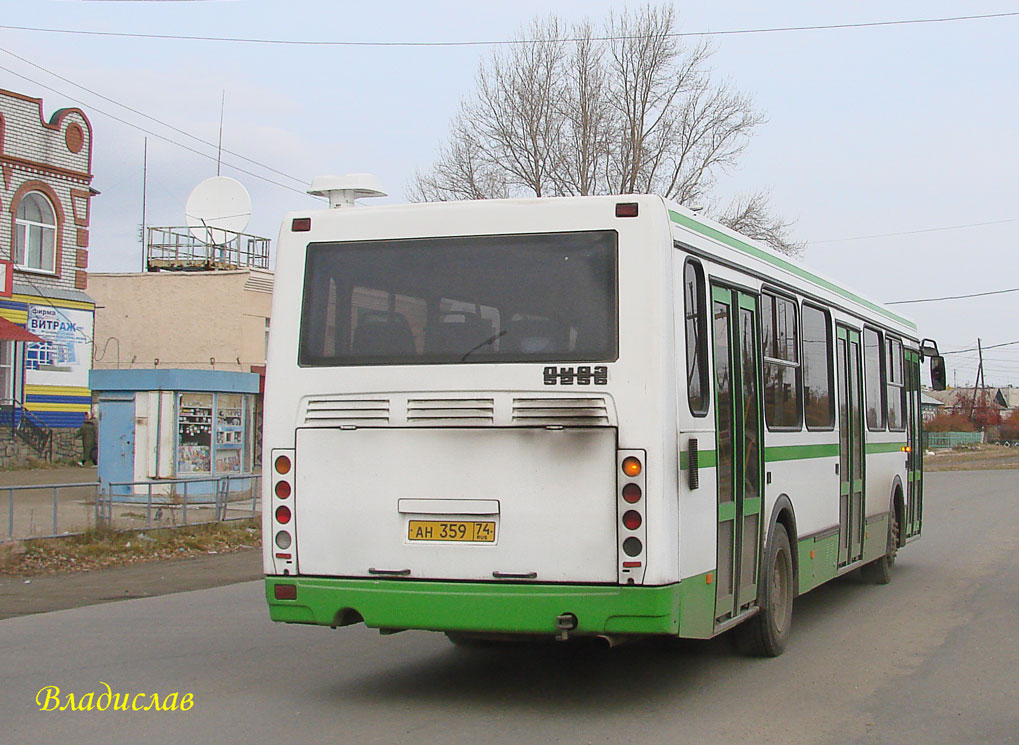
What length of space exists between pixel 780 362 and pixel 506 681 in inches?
125

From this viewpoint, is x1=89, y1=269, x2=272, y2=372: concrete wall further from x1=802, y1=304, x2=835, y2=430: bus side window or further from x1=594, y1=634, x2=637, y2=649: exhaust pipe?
x1=594, y1=634, x2=637, y2=649: exhaust pipe

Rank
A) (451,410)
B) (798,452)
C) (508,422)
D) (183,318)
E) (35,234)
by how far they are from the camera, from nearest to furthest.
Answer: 1. (508,422)
2. (451,410)
3. (798,452)
4. (35,234)
5. (183,318)

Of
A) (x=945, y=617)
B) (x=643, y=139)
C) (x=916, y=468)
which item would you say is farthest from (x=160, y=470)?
(x=643, y=139)

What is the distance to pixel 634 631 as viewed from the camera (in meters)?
6.89

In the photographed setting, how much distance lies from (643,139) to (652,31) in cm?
368

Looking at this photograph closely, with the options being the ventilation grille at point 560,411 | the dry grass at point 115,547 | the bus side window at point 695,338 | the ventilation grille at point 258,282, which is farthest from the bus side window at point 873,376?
the ventilation grille at point 258,282

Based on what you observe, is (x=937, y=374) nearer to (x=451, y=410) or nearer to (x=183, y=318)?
(x=451, y=410)

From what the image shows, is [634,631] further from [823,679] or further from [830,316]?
[830,316]

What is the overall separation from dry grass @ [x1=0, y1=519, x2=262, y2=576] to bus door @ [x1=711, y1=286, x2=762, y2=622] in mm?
9190

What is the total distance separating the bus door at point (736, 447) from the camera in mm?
7977

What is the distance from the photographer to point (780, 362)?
9484 mm

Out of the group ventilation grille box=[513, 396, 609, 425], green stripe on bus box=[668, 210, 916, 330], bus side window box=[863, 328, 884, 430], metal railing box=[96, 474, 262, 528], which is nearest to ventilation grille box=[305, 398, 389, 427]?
ventilation grille box=[513, 396, 609, 425]

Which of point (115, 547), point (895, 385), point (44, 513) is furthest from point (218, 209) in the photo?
point (895, 385)

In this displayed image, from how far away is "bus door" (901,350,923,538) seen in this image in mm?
14750
